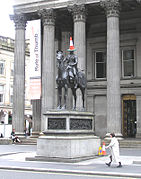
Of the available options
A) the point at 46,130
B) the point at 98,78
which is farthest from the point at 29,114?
the point at 46,130

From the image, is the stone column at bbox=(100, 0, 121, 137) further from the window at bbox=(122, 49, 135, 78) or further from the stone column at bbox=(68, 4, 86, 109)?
the window at bbox=(122, 49, 135, 78)

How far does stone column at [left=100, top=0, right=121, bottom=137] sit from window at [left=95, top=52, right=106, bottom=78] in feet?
25.8

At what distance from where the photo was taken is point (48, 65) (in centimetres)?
3391

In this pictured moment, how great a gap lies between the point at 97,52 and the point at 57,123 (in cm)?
2197

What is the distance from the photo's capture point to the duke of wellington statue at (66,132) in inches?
720

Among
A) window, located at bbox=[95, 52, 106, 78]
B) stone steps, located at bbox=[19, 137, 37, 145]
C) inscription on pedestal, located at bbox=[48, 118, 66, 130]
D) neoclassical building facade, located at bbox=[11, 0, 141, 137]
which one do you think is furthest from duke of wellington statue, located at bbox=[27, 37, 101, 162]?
window, located at bbox=[95, 52, 106, 78]

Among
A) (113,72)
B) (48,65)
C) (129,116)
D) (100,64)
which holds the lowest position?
(129,116)

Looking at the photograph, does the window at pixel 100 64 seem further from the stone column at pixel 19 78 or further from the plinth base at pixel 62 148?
the plinth base at pixel 62 148

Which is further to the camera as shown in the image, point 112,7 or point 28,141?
point 28,141

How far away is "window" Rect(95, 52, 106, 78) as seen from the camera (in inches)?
1551

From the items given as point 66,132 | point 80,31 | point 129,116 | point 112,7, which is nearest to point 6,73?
point 129,116

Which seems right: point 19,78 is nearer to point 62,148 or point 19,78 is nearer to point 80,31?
point 80,31

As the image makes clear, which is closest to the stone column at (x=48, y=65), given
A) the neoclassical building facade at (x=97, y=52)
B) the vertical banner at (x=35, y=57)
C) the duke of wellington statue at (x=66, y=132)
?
the neoclassical building facade at (x=97, y=52)

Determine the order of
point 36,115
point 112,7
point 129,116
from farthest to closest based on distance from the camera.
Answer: point 36,115, point 129,116, point 112,7
